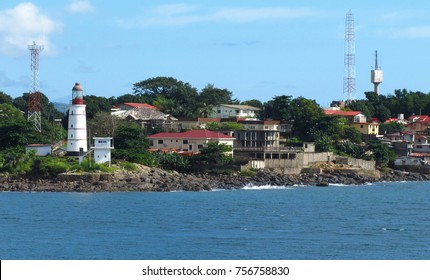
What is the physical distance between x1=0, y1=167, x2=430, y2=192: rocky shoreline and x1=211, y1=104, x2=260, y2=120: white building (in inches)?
970

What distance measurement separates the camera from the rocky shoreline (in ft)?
205

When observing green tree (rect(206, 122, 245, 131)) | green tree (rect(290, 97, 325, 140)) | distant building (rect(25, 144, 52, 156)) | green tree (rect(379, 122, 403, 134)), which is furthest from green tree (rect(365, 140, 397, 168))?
distant building (rect(25, 144, 52, 156))

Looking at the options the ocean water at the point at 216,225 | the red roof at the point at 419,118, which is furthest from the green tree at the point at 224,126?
the red roof at the point at 419,118

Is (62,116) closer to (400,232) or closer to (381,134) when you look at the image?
(381,134)

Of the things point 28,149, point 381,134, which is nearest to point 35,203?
point 28,149

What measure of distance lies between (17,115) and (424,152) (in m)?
32.9

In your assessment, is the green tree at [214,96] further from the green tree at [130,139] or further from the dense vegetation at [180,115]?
the green tree at [130,139]

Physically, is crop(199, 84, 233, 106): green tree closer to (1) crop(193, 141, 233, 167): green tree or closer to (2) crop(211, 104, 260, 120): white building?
(2) crop(211, 104, 260, 120): white building

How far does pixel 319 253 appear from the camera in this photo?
37938 mm

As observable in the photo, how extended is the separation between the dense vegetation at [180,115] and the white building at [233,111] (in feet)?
3.16

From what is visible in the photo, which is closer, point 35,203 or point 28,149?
point 35,203

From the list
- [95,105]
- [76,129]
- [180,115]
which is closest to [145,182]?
[76,129]

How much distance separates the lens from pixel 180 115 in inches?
3706

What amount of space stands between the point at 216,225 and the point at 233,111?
51976 millimetres
